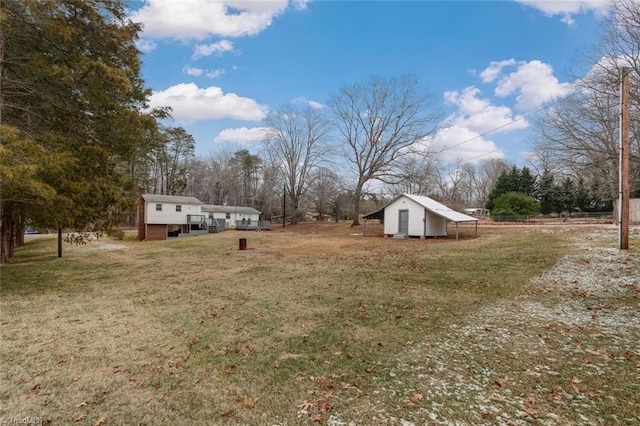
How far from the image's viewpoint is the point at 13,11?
7.06 m

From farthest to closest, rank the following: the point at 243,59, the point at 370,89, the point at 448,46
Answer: the point at 370,89, the point at 243,59, the point at 448,46

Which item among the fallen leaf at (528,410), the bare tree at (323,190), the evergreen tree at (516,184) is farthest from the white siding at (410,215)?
the evergreen tree at (516,184)

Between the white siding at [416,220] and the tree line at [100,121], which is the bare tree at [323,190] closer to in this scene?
the tree line at [100,121]

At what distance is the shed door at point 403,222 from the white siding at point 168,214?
2184 centimetres

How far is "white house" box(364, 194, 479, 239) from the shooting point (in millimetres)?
21609

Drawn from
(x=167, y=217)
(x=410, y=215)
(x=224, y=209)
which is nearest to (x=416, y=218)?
(x=410, y=215)

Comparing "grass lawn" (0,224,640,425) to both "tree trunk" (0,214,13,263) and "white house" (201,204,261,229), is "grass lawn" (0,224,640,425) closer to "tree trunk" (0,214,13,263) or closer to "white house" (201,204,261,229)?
"tree trunk" (0,214,13,263)

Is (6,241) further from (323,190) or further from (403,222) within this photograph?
(323,190)

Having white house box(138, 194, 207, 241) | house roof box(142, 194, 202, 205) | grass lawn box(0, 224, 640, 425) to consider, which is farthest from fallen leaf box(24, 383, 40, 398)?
house roof box(142, 194, 202, 205)

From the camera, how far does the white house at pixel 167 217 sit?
2908 centimetres

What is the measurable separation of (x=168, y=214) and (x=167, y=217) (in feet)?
1.05

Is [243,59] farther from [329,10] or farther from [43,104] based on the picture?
[43,104]

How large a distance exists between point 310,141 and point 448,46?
25.0 meters

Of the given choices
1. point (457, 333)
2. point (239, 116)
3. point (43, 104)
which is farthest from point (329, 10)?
point (239, 116)
